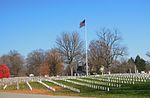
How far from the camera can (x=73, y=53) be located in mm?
105312

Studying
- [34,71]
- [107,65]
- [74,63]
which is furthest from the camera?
[34,71]

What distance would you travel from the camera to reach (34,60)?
132m

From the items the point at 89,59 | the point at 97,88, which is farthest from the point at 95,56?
the point at 97,88

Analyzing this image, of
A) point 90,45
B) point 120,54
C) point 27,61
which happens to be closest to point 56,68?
point 90,45

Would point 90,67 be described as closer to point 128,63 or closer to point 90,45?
point 90,45

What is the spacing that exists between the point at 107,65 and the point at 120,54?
517 centimetres

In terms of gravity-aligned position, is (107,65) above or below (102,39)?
below

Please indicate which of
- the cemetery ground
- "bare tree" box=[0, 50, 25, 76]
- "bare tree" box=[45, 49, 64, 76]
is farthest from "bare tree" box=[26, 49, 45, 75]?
the cemetery ground

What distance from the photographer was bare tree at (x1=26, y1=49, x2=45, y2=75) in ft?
422

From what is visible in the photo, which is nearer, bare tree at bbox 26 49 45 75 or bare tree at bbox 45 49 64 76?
bare tree at bbox 45 49 64 76

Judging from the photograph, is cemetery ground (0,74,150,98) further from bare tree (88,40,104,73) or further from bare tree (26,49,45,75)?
bare tree (26,49,45,75)

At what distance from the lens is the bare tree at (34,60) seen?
129 metres

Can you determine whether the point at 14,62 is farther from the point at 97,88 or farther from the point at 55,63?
the point at 97,88

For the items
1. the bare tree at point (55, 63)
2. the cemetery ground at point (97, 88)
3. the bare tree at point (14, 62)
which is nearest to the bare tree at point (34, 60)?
the bare tree at point (14, 62)
